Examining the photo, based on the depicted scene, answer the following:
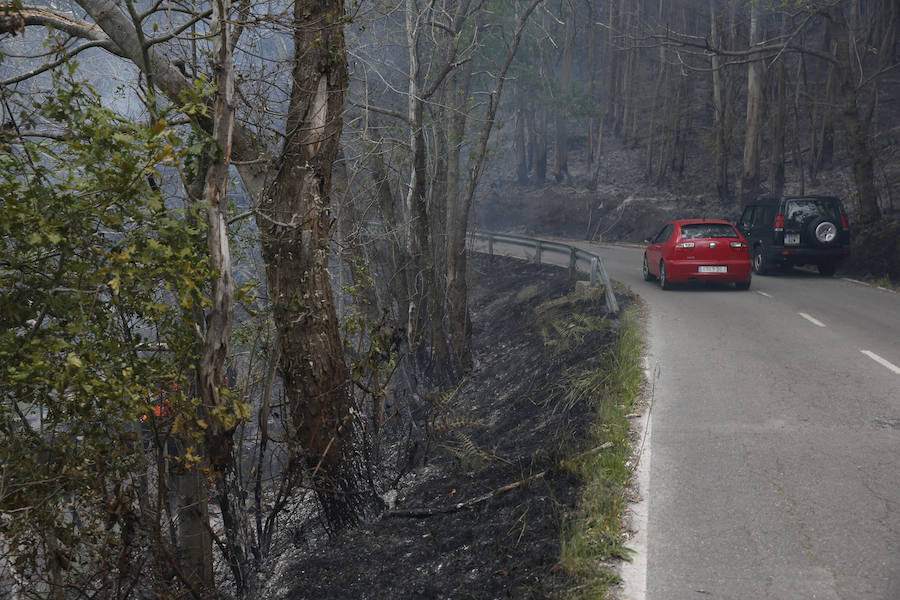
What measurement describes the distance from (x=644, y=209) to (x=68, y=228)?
31.4 m

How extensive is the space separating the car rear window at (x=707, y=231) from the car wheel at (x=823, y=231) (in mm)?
3192

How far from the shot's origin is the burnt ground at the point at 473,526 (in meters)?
5.29

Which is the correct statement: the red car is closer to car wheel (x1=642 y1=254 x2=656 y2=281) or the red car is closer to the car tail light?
car wheel (x1=642 y1=254 x2=656 y2=281)

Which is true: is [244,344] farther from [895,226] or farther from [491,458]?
[895,226]

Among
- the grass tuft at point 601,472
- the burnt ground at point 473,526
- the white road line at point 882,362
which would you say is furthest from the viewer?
the white road line at point 882,362

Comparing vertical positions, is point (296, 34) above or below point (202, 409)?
above

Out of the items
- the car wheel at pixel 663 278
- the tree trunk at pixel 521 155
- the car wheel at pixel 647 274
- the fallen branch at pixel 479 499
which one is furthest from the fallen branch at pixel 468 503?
the tree trunk at pixel 521 155

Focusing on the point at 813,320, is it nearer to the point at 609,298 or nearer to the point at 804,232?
the point at 609,298

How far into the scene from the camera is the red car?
53.7ft

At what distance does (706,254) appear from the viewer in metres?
16.4

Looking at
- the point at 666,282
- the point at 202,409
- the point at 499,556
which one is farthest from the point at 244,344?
the point at 666,282

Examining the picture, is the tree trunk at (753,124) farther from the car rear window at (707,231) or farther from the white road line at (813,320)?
the white road line at (813,320)

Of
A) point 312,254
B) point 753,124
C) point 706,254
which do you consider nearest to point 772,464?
point 312,254

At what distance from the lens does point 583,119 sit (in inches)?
1924
